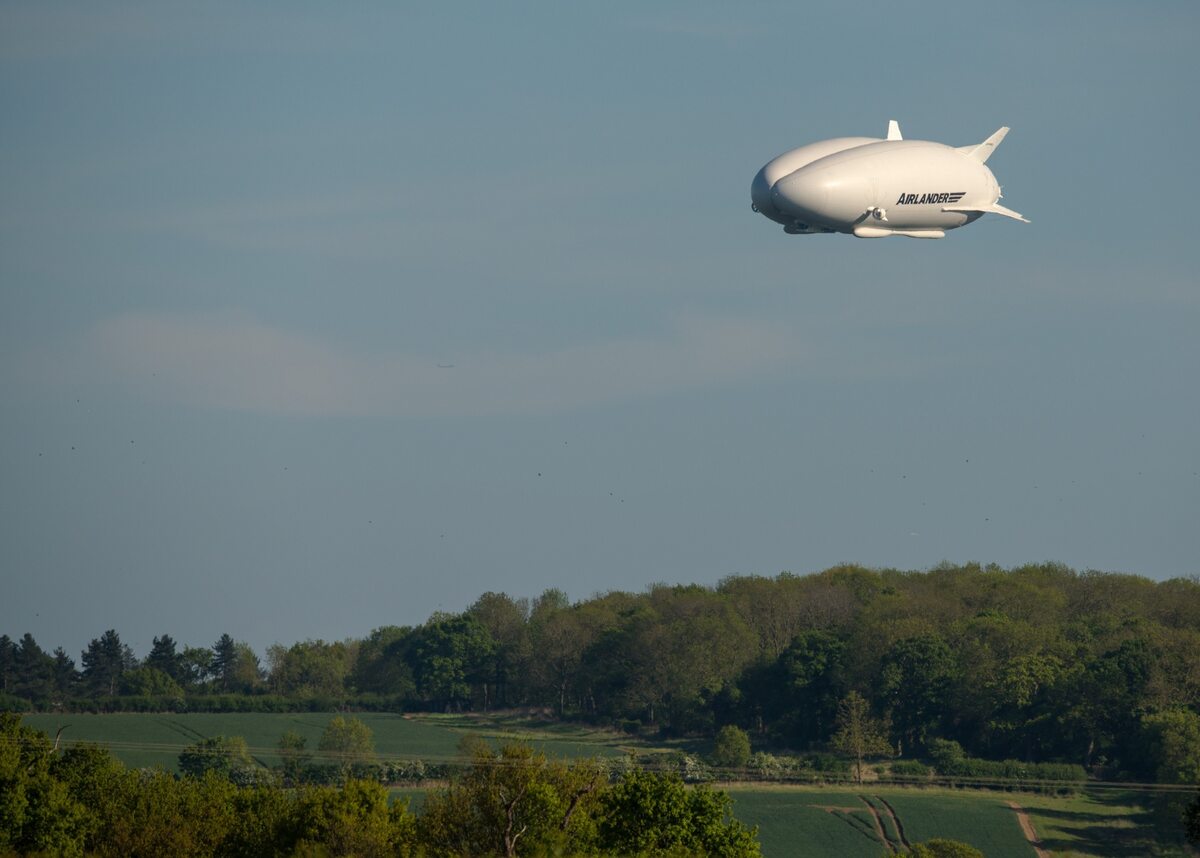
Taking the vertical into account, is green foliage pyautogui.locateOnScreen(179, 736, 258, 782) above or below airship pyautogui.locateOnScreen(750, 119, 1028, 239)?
below

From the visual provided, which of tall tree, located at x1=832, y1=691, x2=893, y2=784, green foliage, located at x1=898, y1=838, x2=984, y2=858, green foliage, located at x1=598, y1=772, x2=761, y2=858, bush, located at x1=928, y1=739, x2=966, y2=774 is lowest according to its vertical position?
green foliage, located at x1=898, y1=838, x2=984, y2=858

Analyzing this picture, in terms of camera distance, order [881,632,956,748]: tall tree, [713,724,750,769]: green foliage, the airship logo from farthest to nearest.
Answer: [881,632,956,748]: tall tree
[713,724,750,769]: green foliage
the airship logo

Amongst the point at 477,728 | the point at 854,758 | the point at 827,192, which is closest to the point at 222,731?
the point at 477,728

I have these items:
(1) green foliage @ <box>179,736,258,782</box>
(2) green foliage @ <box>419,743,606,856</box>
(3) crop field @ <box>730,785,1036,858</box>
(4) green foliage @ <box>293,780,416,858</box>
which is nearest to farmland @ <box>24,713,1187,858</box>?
(3) crop field @ <box>730,785,1036,858</box>

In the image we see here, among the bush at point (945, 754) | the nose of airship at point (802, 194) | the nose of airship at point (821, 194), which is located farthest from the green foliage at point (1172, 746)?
the nose of airship at point (802, 194)

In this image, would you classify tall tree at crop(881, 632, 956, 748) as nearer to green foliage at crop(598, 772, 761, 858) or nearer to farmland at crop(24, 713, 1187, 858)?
farmland at crop(24, 713, 1187, 858)

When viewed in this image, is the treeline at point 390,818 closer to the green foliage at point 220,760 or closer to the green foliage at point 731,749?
the green foliage at point 220,760
